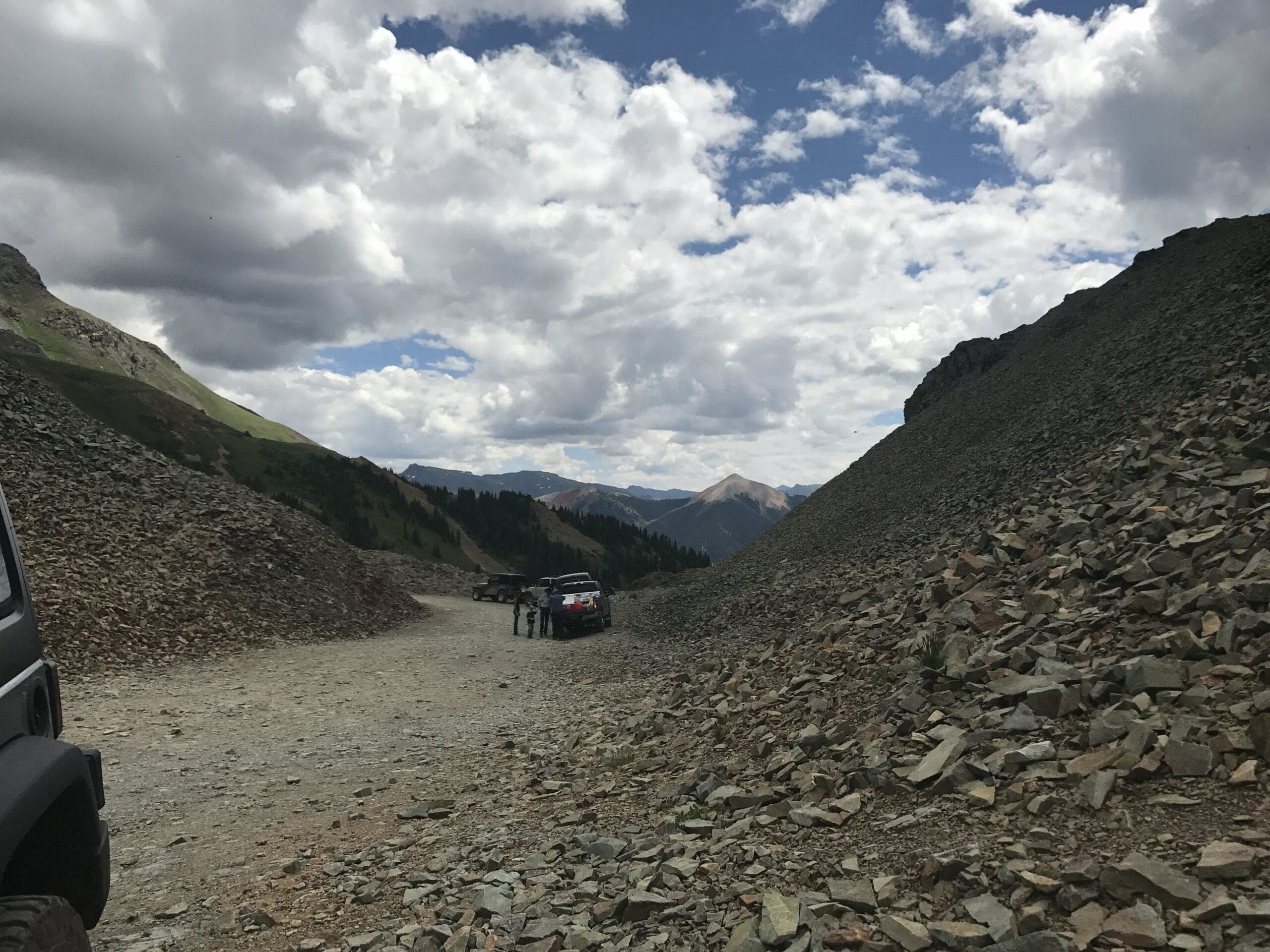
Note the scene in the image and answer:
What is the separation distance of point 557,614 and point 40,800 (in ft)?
88.2

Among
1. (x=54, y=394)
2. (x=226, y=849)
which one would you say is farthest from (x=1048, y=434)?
(x=54, y=394)

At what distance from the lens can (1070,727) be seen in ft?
21.3

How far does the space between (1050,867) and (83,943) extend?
5508 millimetres

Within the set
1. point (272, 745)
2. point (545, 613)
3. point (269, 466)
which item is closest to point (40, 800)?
point (272, 745)

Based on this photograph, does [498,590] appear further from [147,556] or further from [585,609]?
[147,556]

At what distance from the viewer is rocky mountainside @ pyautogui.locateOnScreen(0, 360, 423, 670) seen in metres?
20.8

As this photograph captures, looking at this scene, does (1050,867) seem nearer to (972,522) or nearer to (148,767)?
(148,767)

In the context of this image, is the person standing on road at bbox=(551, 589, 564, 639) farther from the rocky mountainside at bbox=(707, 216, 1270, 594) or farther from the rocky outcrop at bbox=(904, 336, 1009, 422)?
the rocky outcrop at bbox=(904, 336, 1009, 422)

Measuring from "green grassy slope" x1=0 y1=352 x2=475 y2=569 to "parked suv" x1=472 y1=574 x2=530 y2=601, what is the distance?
5142cm

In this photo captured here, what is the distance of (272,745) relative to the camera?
1271cm

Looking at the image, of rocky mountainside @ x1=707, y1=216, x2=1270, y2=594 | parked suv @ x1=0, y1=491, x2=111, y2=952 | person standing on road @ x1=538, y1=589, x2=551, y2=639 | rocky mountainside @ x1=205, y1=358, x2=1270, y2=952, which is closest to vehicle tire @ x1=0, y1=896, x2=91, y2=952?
parked suv @ x1=0, y1=491, x2=111, y2=952

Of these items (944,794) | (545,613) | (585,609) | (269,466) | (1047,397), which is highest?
(269,466)

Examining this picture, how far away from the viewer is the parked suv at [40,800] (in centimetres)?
302

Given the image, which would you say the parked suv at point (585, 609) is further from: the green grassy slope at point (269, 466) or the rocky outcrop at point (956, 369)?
the green grassy slope at point (269, 466)
